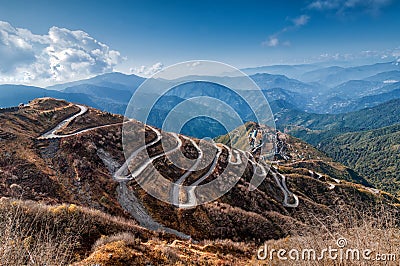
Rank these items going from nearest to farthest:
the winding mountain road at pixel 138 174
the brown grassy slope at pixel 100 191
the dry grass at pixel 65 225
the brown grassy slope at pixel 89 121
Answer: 1. the dry grass at pixel 65 225
2. the brown grassy slope at pixel 100 191
3. the winding mountain road at pixel 138 174
4. the brown grassy slope at pixel 89 121

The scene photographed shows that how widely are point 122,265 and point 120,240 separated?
125 inches

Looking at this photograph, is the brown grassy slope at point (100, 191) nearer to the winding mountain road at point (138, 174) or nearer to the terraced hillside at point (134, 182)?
the terraced hillside at point (134, 182)

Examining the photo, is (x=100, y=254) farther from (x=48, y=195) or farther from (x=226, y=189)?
(x=226, y=189)

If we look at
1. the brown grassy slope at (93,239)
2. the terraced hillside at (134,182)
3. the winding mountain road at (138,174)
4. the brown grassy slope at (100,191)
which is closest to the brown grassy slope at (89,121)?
the terraced hillside at (134,182)

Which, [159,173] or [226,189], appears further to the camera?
[226,189]

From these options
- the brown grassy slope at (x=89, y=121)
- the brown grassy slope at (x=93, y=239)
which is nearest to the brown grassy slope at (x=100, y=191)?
the brown grassy slope at (x=89, y=121)

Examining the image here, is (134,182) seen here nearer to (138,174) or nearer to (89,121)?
(138,174)

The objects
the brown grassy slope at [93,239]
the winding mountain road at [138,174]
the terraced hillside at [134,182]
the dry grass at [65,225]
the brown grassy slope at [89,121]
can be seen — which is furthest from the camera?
the brown grassy slope at [89,121]

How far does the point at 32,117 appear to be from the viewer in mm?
55844

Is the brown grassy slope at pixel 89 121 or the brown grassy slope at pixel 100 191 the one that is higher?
the brown grassy slope at pixel 89 121

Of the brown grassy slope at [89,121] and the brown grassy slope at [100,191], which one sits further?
the brown grassy slope at [89,121]

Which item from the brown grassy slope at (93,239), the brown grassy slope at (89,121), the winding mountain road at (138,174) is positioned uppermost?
the brown grassy slope at (89,121)

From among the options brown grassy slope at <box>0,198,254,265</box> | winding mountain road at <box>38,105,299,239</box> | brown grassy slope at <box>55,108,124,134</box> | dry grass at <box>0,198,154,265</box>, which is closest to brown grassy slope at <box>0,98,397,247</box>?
winding mountain road at <box>38,105,299,239</box>

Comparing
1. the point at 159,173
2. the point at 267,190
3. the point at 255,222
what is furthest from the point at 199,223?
the point at 267,190
